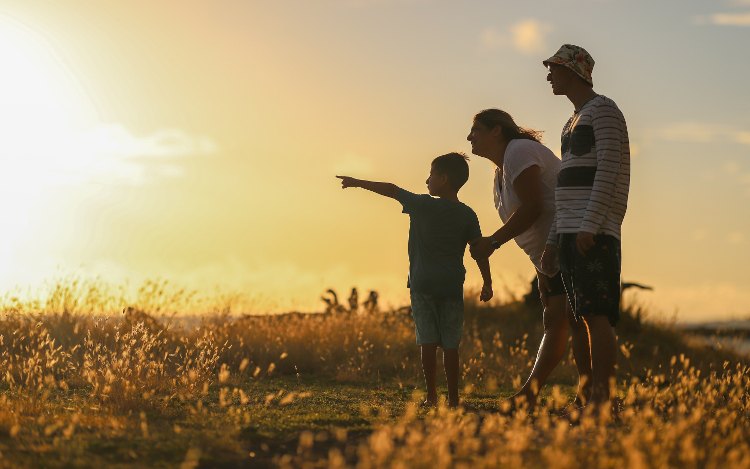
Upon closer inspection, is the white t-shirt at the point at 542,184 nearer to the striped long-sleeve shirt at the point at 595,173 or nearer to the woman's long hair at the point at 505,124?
the woman's long hair at the point at 505,124

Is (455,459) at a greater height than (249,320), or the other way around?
(249,320)

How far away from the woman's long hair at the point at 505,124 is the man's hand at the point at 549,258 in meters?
0.92

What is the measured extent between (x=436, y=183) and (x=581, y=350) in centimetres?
166

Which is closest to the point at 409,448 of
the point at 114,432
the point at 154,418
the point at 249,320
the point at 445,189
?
the point at 114,432

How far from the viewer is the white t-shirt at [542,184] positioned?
6906 mm

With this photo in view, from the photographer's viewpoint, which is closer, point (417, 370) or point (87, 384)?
point (87, 384)

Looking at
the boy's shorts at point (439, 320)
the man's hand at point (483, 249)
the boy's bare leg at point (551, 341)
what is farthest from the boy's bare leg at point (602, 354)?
the boy's shorts at point (439, 320)

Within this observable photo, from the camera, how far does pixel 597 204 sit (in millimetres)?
6016

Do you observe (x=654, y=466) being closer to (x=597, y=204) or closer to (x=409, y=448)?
(x=409, y=448)

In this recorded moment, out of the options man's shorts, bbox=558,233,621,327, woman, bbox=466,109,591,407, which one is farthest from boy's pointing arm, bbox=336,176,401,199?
man's shorts, bbox=558,233,621,327

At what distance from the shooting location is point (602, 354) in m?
6.15

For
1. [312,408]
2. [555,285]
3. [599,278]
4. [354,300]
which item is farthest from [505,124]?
[354,300]

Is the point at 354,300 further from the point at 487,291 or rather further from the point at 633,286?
the point at 487,291

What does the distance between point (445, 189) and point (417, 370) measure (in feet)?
14.9
